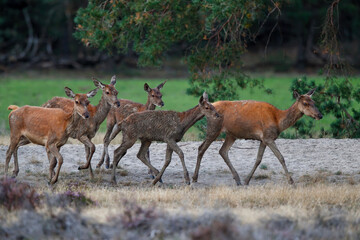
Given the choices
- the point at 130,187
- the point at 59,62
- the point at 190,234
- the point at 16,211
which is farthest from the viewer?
the point at 59,62

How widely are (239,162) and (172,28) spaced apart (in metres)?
3.66

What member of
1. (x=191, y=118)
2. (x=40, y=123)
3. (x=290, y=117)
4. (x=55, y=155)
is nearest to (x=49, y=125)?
(x=40, y=123)

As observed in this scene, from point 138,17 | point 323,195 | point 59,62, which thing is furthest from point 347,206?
point 59,62

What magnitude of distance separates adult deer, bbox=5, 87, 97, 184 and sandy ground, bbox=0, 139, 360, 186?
734 mm

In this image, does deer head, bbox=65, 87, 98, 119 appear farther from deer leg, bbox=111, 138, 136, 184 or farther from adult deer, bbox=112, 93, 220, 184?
deer leg, bbox=111, 138, 136, 184

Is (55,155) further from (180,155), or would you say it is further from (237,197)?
(237,197)

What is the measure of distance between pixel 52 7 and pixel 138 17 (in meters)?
36.2

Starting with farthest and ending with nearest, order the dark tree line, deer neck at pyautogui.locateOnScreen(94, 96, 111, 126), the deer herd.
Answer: the dark tree line, deer neck at pyautogui.locateOnScreen(94, 96, 111, 126), the deer herd

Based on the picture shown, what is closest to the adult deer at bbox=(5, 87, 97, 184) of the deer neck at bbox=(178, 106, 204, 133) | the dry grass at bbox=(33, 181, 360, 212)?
the dry grass at bbox=(33, 181, 360, 212)

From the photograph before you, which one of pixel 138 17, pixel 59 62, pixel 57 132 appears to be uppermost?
pixel 138 17

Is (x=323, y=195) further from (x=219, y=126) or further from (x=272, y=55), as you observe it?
(x=272, y=55)

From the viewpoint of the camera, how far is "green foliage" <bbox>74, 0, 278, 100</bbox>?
15.3m

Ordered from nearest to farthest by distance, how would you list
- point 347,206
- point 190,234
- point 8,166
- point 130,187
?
point 190,234 → point 347,206 → point 130,187 → point 8,166

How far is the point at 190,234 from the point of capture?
8242mm
